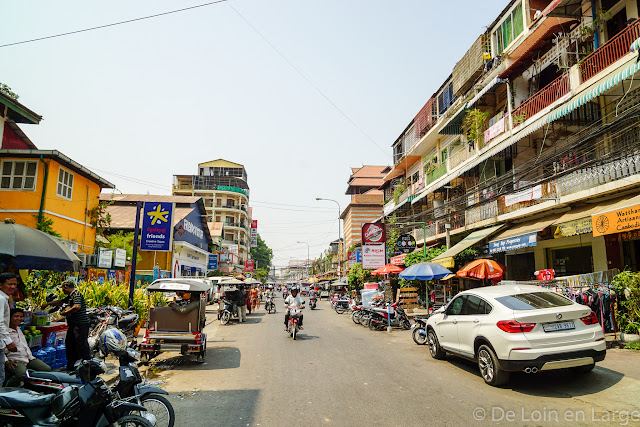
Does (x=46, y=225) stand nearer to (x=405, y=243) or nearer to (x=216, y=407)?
(x=216, y=407)

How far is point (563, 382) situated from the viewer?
21.3 feet

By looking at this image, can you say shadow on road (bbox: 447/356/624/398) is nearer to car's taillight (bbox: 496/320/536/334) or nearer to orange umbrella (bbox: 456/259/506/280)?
car's taillight (bbox: 496/320/536/334)

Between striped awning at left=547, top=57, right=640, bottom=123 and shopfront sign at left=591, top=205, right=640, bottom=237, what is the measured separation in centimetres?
339

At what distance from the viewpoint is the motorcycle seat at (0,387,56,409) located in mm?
3820

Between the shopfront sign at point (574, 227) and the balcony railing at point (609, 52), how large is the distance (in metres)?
4.83

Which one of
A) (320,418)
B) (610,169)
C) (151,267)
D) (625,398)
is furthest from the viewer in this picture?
(151,267)

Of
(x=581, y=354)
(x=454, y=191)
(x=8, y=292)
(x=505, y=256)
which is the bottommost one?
(x=581, y=354)

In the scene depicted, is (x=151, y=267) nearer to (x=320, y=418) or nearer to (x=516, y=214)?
(x=516, y=214)

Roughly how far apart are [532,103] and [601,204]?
17.9 feet

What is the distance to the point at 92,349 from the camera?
312 inches

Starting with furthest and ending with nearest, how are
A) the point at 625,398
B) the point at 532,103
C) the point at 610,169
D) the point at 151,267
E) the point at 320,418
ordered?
the point at 151,267, the point at 532,103, the point at 610,169, the point at 625,398, the point at 320,418

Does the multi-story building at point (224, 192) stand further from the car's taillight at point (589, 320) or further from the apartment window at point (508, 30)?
the car's taillight at point (589, 320)

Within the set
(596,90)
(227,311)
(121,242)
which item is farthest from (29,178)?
(596,90)

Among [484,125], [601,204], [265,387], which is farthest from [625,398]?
[484,125]
